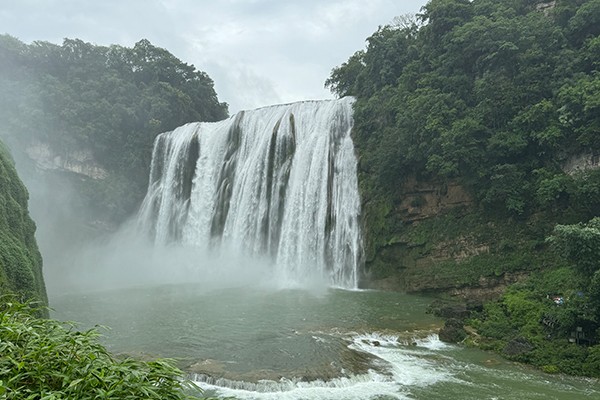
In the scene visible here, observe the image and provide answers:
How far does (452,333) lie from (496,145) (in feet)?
31.0

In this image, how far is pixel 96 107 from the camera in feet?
120

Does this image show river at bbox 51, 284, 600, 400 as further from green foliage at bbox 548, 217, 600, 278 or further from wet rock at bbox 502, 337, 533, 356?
green foliage at bbox 548, 217, 600, 278

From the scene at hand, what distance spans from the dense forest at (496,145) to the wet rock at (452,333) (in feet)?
2.31

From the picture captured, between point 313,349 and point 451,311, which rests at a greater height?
point 451,311

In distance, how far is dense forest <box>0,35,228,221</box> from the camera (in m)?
34.7

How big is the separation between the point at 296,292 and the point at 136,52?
30.7 metres

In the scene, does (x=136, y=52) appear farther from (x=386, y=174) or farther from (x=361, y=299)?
(x=361, y=299)

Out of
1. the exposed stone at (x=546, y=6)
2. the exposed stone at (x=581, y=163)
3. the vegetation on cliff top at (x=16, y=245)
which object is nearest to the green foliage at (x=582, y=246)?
the exposed stone at (x=581, y=163)

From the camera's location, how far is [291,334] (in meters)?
13.4

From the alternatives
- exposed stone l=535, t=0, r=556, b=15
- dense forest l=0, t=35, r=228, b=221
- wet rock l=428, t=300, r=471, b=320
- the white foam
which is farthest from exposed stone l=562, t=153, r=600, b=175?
dense forest l=0, t=35, r=228, b=221

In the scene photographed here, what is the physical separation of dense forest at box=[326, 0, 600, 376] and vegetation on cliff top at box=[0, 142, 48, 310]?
12260 mm

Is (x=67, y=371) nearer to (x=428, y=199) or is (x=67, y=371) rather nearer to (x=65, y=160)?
(x=428, y=199)

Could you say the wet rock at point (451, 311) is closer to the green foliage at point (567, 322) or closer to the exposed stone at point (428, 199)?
the green foliage at point (567, 322)

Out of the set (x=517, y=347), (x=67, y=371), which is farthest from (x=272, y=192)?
(x=67, y=371)
